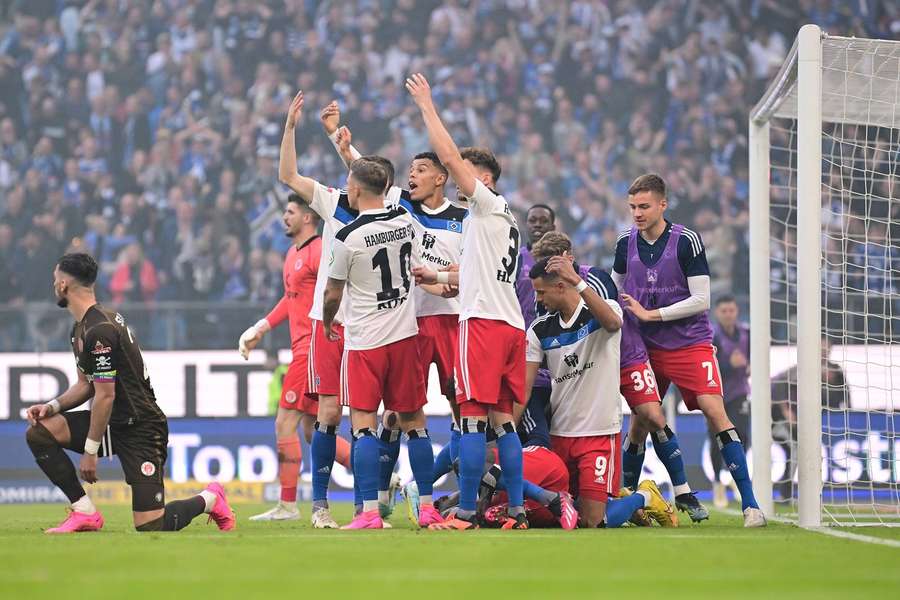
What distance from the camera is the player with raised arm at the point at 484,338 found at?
7.28m

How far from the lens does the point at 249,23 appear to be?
800 inches

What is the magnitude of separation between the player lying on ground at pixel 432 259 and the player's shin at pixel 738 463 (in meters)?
1.72

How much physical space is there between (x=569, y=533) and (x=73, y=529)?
289 cm

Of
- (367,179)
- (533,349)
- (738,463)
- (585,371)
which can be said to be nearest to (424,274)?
(367,179)

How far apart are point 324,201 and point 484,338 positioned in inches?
56.5

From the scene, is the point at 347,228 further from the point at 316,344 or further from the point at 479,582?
the point at 479,582

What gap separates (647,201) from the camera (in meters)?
8.24

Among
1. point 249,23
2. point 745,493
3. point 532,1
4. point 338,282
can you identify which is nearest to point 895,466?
point 745,493

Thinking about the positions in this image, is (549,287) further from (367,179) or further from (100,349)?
(100,349)

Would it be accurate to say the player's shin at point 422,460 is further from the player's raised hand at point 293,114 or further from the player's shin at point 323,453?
the player's raised hand at point 293,114

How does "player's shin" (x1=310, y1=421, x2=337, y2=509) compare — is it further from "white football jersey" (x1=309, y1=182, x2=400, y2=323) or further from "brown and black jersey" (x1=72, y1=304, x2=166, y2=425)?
"brown and black jersey" (x1=72, y1=304, x2=166, y2=425)

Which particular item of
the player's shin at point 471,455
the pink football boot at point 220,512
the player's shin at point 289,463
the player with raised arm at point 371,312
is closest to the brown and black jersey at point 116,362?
the pink football boot at point 220,512

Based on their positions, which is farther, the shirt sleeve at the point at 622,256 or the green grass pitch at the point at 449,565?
the shirt sleeve at the point at 622,256

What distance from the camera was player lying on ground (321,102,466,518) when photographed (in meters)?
8.12
